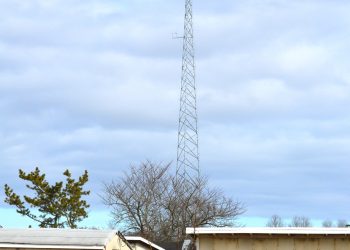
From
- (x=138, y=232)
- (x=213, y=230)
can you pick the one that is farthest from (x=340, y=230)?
(x=138, y=232)

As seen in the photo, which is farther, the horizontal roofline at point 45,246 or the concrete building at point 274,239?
the horizontal roofline at point 45,246

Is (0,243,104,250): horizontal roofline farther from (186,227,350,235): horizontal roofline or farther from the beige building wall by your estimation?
(186,227,350,235): horizontal roofline

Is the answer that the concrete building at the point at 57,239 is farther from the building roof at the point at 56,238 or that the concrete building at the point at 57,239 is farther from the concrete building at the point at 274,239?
the concrete building at the point at 274,239

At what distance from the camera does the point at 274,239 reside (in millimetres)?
25266

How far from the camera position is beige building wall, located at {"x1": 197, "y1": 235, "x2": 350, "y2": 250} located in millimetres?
25156

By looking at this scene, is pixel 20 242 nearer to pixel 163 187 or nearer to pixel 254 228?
pixel 254 228

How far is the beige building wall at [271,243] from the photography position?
2516cm

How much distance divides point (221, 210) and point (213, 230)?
88.1 ft

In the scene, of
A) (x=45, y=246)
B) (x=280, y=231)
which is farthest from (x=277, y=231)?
(x=45, y=246)

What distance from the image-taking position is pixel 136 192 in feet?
172

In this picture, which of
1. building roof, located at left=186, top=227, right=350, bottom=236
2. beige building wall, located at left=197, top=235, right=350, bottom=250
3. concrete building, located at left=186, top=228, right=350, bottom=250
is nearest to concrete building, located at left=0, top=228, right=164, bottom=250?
beige building wall, located at left=197, top=235, right=350, bottom=250

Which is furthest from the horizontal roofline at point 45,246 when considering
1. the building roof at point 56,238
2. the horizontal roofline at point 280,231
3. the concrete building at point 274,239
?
the horizontal roofline at point 280,231

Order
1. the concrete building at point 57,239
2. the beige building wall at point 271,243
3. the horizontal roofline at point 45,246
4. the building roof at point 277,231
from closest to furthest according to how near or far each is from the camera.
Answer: the building roof at point 277,231 → the beige building wall at point 271,243 → the horizontal roofline at point 45,246 → the concrete building at point 57,239

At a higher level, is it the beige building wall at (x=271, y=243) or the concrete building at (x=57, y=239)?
the concrete building at (x=57, y=239)
